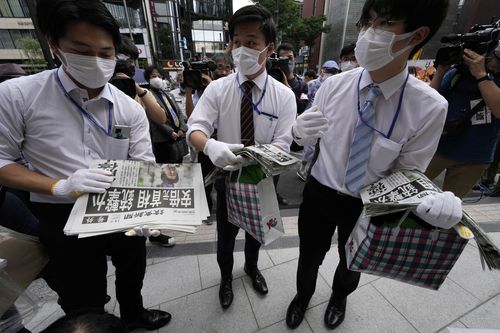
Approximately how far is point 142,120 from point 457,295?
2.74 m

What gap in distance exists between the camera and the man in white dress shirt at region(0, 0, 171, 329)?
992 mm

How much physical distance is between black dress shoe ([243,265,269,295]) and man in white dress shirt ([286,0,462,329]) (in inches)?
35.8

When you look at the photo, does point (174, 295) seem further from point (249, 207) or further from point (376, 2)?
point (376, 2)

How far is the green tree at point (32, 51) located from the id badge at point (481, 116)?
31381mm

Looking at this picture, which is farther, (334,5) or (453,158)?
(334,5)

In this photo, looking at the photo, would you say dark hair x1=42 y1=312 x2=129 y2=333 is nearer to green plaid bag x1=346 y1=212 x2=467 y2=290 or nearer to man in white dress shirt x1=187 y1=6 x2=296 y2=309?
man in white dress shirt x1=187 y1=6 x2=296 y2=309

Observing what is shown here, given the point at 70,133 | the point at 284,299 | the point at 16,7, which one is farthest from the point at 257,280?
the point at 16,7

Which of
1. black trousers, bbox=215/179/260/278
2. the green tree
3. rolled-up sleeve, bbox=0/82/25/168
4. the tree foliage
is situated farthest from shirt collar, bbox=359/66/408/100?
the green tree

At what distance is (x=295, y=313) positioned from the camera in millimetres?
1721

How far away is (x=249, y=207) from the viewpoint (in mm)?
1219

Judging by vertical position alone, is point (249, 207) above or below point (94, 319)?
above

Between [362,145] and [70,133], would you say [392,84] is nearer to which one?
[362,145]

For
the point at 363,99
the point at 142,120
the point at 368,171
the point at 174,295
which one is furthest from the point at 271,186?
the point at 174,295

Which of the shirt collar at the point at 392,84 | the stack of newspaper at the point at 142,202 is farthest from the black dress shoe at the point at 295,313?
the shirt collar at the point at 392,84
